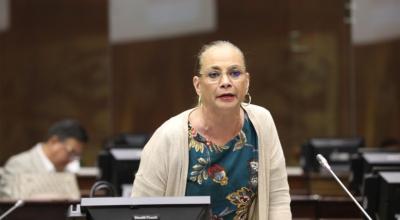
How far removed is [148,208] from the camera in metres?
2.75

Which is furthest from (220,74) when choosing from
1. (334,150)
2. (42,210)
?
(334,150)

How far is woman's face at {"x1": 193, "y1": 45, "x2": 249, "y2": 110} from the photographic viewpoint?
10.1ft

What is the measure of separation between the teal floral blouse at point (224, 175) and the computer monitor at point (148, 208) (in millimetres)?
324

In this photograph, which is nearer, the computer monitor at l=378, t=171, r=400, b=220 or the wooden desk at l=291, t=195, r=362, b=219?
the computer monitor at l=378, t=171, r=400, b=220

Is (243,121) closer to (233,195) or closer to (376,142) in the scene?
(233,195)

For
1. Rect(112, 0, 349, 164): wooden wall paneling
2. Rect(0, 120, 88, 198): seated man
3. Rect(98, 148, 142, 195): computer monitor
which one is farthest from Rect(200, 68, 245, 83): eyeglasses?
Rect(112, 0, 349, 164): wooden wall paneling

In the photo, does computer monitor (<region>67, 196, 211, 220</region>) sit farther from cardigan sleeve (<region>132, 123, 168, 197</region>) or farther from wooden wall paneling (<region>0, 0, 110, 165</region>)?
wooden wall paneling (<region>0, 0, 110, 165</region>)

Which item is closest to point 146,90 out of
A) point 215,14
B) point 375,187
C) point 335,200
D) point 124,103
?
point 124,103

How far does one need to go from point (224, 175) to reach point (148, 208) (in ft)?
1.43

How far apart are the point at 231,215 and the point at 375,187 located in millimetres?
750

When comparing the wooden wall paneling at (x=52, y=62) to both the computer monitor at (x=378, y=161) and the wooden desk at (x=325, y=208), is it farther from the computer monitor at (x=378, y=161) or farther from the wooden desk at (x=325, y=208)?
the computer monitor at (x=378, y=161)

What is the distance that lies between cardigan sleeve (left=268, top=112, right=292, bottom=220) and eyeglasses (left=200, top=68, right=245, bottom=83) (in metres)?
0.27

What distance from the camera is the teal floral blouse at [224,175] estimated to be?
310 centimetres

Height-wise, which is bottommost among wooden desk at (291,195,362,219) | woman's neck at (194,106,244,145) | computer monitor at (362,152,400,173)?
wooden desk at (291,195,362,219)
